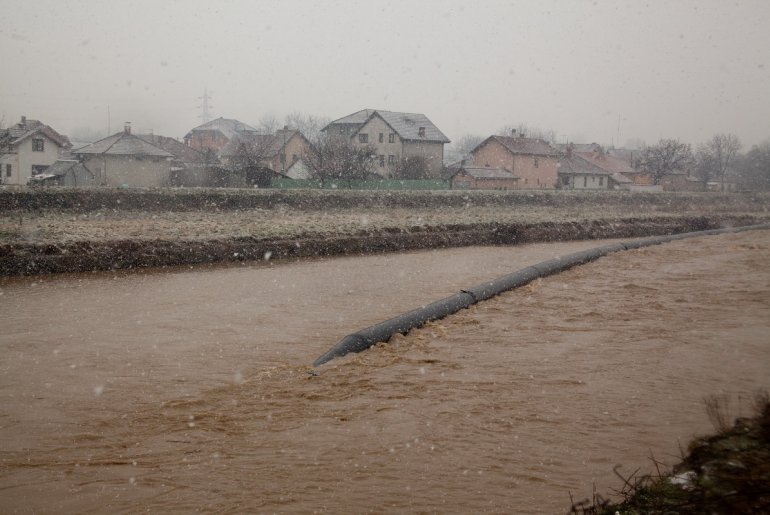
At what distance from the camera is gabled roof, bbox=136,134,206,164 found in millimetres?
57594

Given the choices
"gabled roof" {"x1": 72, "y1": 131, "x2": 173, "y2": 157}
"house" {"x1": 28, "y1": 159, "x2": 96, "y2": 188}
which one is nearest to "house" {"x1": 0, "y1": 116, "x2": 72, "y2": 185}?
"house" {"x1": 28, "y1": 159, "x2": 96, "y2": 188}

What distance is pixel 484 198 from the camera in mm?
40094

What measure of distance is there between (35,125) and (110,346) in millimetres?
45963

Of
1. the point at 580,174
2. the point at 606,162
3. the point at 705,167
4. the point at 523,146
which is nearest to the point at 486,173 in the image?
the point at 523,146

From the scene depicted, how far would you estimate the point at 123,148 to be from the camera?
147ft

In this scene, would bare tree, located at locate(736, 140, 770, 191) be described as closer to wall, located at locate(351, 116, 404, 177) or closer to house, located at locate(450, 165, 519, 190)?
house, located at locate(450, 165, 519, 190)

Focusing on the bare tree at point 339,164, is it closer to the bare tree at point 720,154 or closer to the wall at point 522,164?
the wall at point 522,164

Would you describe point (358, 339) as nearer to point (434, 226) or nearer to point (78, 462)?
point (78, 462)

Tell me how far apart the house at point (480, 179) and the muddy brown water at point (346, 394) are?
37.4 metres

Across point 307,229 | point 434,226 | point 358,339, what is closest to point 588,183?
point 434,226

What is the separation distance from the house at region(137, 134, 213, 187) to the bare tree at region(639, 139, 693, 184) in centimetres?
5051

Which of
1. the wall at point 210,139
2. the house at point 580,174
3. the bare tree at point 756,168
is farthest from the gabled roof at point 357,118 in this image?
the bare tree at point 756,168

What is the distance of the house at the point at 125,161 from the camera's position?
145 feet

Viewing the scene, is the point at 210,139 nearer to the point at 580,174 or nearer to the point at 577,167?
the point at 577,167
